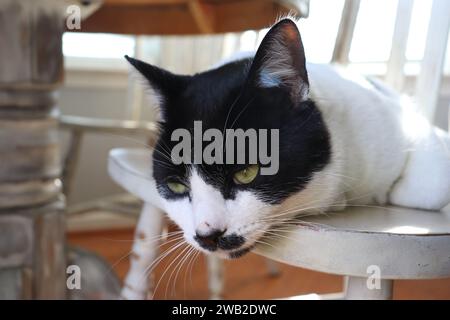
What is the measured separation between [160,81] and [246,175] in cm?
19

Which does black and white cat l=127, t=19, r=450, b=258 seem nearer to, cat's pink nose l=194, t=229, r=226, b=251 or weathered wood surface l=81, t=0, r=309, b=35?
cat's pink nose l=194, t=229, r=226, b=251

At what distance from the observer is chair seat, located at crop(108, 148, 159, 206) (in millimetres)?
768

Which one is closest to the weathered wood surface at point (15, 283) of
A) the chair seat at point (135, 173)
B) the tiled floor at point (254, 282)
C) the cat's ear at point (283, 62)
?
the chair seat at point (135, 173)

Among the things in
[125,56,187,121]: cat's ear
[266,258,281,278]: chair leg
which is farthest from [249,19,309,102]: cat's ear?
[266,258,281,278]: chair leg

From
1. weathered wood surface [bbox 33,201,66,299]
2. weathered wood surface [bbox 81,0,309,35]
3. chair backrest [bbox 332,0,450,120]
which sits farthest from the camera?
weathered wood surface [bbox 81,0,309,35]

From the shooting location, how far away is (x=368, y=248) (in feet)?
1.68

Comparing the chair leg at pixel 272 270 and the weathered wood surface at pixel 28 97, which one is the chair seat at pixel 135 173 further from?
the chair leg at pixel 272 270

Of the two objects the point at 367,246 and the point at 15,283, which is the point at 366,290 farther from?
the point at 15,283

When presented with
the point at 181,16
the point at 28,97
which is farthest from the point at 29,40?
the point at 181,16

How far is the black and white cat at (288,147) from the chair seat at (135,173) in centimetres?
9

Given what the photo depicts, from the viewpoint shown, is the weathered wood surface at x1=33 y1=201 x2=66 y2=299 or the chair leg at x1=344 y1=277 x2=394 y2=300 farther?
the weathered wood surface at x1=33 y1=201 x2=66 y2=299

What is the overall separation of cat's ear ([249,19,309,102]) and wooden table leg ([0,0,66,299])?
29cm

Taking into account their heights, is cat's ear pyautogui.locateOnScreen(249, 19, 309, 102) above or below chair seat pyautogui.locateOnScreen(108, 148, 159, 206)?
above
